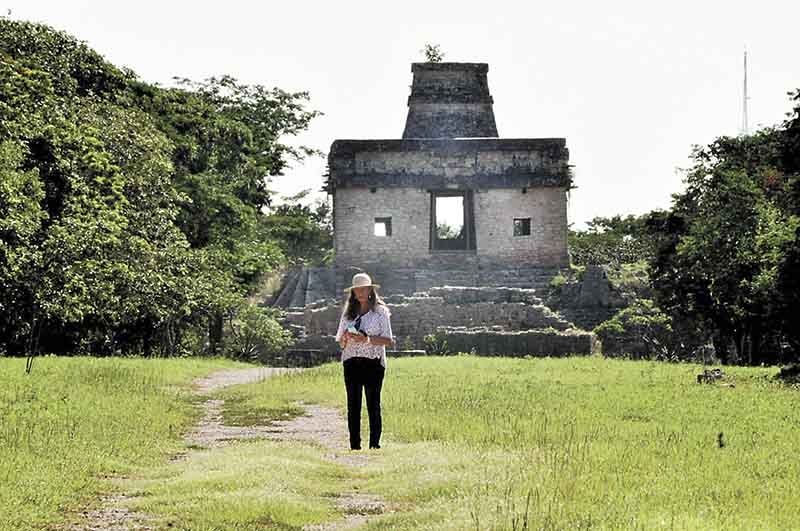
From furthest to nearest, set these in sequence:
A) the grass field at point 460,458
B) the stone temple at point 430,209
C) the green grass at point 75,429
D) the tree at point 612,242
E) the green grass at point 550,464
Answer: the tree at point 612,242 → the stone temple at point 430,209 → the green grass at point 75,429 → the grass field at point 460,458 → the green grass at point 550,464

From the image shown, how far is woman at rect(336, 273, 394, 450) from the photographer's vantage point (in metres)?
10.1

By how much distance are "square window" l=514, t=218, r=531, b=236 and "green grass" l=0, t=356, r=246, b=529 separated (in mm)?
16335

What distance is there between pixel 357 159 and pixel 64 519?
26841 millimetres

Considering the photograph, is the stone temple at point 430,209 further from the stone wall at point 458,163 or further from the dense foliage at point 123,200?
the dense foliage at point 123,200

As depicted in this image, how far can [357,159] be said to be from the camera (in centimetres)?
3344

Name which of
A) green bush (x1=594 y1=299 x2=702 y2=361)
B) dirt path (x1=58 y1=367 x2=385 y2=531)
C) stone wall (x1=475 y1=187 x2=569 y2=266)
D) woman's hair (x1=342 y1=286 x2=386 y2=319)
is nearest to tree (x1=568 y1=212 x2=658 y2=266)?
stone wall (x1=475 y1=187 x2=569 y2=266)

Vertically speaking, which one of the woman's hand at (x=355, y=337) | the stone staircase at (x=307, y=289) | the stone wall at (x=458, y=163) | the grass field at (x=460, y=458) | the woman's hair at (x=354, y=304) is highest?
the stone wall at (x=458, y=163)

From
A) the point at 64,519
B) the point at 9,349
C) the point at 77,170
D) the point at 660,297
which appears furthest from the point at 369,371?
the point at 660,297

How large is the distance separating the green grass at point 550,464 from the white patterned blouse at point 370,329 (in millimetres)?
874

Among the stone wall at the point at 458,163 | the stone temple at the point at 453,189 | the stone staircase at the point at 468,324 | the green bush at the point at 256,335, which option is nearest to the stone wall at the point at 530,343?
the stone staircase at the point at 468,324

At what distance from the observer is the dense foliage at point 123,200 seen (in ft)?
57.0

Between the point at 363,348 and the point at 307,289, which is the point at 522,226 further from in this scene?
the point at 363,348

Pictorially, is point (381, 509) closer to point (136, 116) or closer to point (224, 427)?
point (224, 427)

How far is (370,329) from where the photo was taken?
10.1 meters
